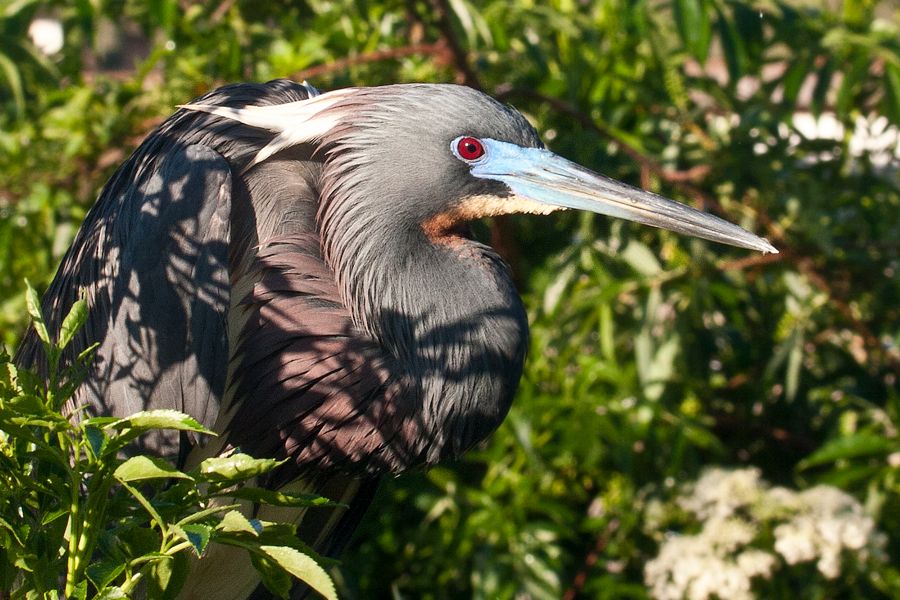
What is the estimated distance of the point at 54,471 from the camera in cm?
111

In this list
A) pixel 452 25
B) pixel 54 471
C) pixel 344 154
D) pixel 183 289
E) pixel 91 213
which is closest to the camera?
pixel 54 471

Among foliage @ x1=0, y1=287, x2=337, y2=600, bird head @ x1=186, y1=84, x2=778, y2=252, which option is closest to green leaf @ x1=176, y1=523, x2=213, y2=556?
foliage @ x1=0, y1=287, x2=337, y2=600

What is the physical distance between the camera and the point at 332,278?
1.99 metres

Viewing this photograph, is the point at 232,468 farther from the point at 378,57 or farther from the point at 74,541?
the point at 378,57

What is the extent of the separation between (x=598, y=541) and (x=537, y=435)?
0.43 m

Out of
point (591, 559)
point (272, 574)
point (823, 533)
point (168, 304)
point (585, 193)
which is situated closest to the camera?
point (272, 574)

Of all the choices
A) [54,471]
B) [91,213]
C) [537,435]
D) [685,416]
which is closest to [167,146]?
[91,213]

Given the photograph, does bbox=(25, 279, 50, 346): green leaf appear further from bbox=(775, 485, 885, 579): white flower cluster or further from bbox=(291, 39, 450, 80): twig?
bbox=(775, 485, 885, 579): white flower cluster

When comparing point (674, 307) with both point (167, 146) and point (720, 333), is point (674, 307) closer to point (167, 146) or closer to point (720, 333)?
point (720, 333)

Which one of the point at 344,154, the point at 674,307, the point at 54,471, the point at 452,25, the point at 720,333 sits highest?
the point at 54,471

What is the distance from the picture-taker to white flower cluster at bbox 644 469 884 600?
2861 millimetres

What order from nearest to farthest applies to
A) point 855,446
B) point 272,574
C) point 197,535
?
1. point 197,535
2. point 272,574
3. point 855,446

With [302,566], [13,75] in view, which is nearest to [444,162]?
[302,566]

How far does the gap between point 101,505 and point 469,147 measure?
101 cm
